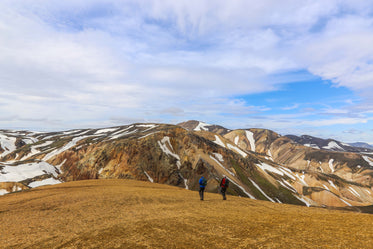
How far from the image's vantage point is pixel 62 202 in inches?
676

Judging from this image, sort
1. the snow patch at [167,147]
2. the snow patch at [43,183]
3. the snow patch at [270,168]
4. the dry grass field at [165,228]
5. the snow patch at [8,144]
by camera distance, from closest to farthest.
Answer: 1. the dry grass field at [165,228]
2. the snow patch at [43,183]
3. the snow patch at [167,147]
4. the snow patch at [270,168]
5. the snow patch at [8,144]

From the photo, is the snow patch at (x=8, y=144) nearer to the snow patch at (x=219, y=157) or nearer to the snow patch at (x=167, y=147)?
the snow patch at (x=167, y=147)

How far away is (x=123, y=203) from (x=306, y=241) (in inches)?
524

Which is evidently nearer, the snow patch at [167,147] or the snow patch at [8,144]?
the snow patch at [167,147]

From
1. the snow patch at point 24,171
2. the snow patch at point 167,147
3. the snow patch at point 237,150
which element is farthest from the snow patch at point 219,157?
the snow patch at point 24,171

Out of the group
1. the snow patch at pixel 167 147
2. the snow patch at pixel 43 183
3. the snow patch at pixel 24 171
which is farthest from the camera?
the snow patch at pixel 167 147

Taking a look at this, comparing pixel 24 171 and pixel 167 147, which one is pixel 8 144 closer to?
pixel 24 171

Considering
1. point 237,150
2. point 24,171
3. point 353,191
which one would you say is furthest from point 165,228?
point 353,191

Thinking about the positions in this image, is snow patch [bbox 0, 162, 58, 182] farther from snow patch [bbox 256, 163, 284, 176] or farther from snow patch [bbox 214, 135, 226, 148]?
snow patch [bbox 256, 163, 284, 176]

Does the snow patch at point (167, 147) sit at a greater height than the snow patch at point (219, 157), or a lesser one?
greater

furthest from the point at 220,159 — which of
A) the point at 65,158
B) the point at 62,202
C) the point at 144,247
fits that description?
the point at 144,247

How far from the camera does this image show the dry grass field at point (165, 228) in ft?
30.7

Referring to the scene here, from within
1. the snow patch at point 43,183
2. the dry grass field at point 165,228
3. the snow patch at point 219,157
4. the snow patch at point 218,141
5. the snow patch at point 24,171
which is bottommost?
the snow patch at point 43,183

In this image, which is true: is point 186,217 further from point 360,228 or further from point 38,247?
point 360,228
